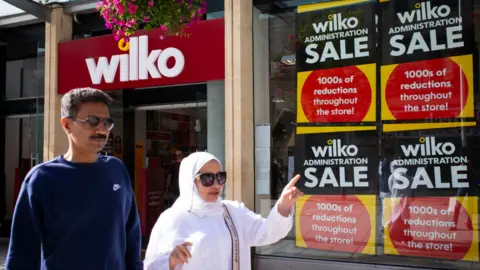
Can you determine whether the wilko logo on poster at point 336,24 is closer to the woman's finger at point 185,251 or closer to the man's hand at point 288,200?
the man's hand at point 288,200

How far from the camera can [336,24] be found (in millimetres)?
6137

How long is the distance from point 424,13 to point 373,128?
1.50 meters

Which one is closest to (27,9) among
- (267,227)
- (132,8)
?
(132,8)

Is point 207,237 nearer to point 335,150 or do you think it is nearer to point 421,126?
point 335,150

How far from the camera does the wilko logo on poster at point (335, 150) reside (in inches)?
234

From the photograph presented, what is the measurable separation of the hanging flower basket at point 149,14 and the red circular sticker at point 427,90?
2551 millimetres

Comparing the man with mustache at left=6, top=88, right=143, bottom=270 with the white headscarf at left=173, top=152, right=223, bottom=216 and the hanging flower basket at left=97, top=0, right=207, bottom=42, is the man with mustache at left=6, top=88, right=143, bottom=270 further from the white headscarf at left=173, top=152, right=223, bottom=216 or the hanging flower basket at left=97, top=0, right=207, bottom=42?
the hanging flower basket at left=97, top=0, right=207, bottom=42

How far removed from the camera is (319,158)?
614 centimetres

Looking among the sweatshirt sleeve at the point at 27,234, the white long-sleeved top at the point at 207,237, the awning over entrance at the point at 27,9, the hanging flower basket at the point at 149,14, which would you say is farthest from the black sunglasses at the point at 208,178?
the awning over entrance at the point at 27,9

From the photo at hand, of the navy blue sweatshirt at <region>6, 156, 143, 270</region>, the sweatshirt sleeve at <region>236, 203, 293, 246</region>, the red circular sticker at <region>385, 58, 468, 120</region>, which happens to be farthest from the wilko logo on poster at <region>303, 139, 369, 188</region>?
the navy blue sweatshirt at <region>6, 156, 143, 270</region>

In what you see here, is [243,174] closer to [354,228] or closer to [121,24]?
[354,228]

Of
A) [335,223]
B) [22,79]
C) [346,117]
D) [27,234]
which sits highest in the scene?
[22,79]

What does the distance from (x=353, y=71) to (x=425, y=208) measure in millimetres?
1882

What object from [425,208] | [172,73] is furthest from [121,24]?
[425,208]
